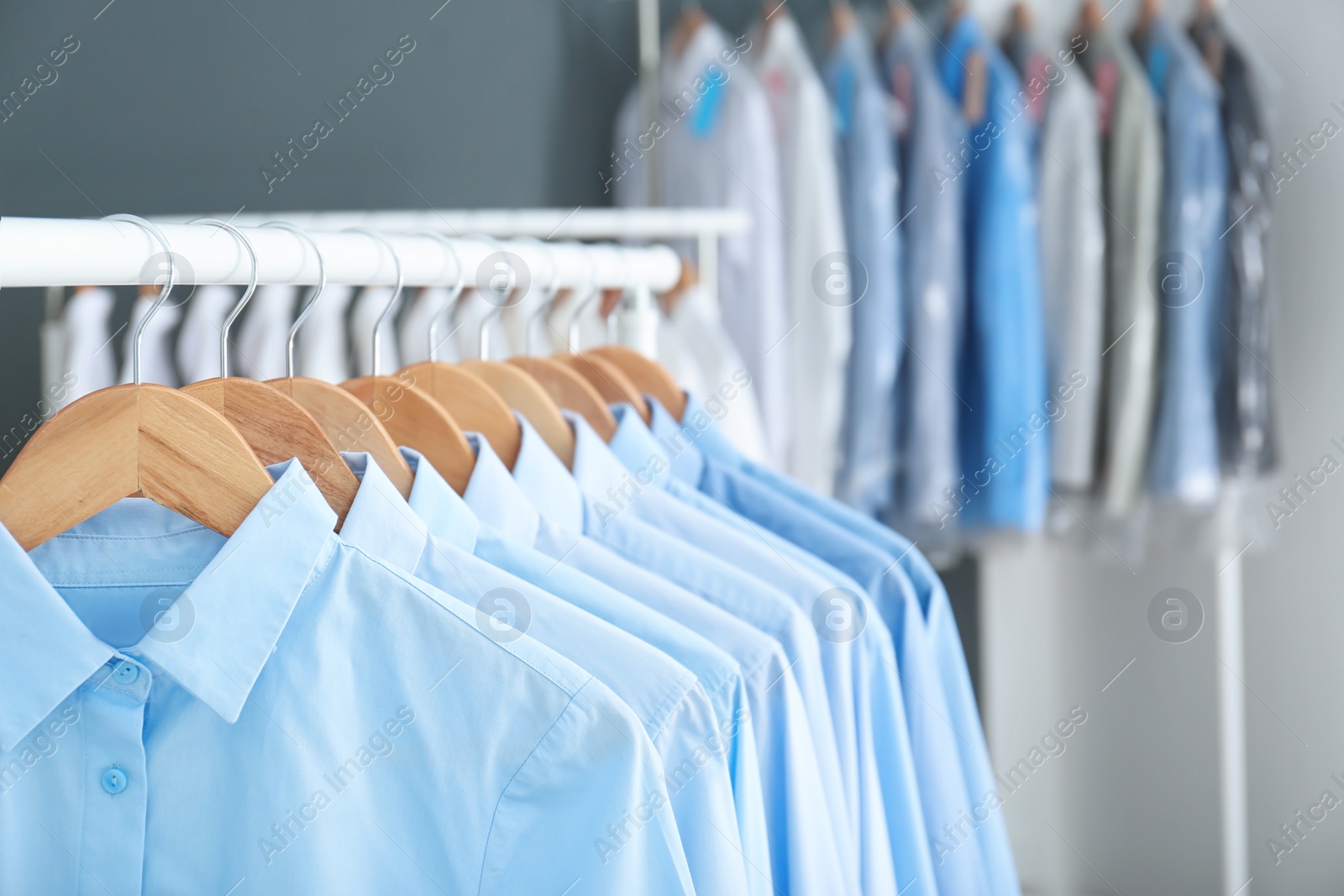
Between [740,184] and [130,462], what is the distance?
161 cm

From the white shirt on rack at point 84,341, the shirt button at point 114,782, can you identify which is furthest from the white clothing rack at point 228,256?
the white shirt on rack at point 84,341

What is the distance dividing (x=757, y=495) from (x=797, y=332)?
1.03 metres

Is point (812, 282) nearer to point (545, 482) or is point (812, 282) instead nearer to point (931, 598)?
point (931, 598)

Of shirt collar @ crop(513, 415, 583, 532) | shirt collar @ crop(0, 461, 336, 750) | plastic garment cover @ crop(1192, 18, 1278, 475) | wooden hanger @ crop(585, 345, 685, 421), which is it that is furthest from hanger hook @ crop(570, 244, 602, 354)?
plastic garment cover @ crop(1192, 18, 1278, 475)

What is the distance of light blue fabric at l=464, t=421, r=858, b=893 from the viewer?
0.78 meters

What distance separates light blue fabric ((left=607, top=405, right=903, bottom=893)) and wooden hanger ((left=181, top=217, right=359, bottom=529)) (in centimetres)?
28

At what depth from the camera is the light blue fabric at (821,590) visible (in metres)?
0.87

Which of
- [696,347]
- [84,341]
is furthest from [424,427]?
[84,341]

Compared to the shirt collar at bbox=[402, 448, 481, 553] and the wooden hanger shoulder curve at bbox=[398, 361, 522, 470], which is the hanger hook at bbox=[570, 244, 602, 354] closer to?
the wooden hanger shoulder curve at bbox=[398, 361, 522, 470]

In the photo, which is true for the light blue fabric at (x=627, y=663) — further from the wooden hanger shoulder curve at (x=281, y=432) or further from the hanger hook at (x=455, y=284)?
the hanger hook at (x=455, y=284)

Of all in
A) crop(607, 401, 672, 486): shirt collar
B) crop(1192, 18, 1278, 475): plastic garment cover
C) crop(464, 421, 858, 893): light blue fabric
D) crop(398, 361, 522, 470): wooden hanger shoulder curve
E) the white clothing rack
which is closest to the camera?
the white clothing rack

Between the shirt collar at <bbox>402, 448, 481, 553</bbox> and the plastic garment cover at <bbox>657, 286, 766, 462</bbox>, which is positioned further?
the plastic garment cover at <bbox>657, 286, 766, 462</bbox>

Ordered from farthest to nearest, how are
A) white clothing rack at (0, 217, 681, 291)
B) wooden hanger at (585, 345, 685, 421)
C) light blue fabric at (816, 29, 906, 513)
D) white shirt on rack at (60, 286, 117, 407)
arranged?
light blue fabric at (816, 29, 906, 513) → white shirt on rack at (60, 286, 117, 407) → wooden hanger at (585, 345, 685, 421) → white clothing rack at (0, 217, 681, 291)

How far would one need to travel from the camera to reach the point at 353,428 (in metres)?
0.75
